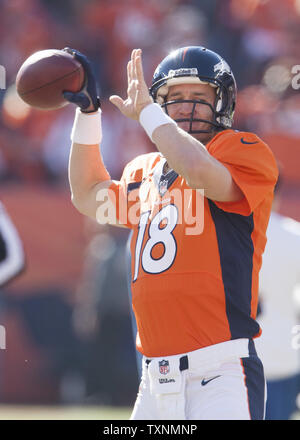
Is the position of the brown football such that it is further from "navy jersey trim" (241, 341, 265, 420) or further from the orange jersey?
"navy jersey trim" (241, 341, 265, 420)

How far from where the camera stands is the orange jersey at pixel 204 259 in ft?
8.57

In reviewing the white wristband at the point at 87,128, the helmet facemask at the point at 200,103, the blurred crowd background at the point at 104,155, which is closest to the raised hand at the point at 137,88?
the helmet facemask at the point at 200,103

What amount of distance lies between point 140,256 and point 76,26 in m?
7.55

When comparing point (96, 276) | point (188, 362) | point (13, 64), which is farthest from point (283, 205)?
point (188, 362)

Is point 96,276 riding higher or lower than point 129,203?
higher

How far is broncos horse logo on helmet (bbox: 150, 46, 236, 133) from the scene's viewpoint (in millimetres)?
2906

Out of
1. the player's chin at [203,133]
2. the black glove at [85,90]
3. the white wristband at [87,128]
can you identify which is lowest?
the player's chin at [203,133]

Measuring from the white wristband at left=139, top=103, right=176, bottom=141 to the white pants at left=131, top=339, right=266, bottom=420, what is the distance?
2.53 ft

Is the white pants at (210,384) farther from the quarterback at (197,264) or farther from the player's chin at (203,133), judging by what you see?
the player's chin at (203,133)

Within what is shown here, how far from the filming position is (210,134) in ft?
9.74

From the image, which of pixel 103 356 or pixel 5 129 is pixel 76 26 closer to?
pixel 5 129

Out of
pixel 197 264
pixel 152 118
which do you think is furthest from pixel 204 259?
pixel 152 118

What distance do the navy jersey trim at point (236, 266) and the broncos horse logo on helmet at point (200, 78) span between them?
0.41 m

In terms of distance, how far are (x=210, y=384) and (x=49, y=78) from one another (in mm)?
1270
